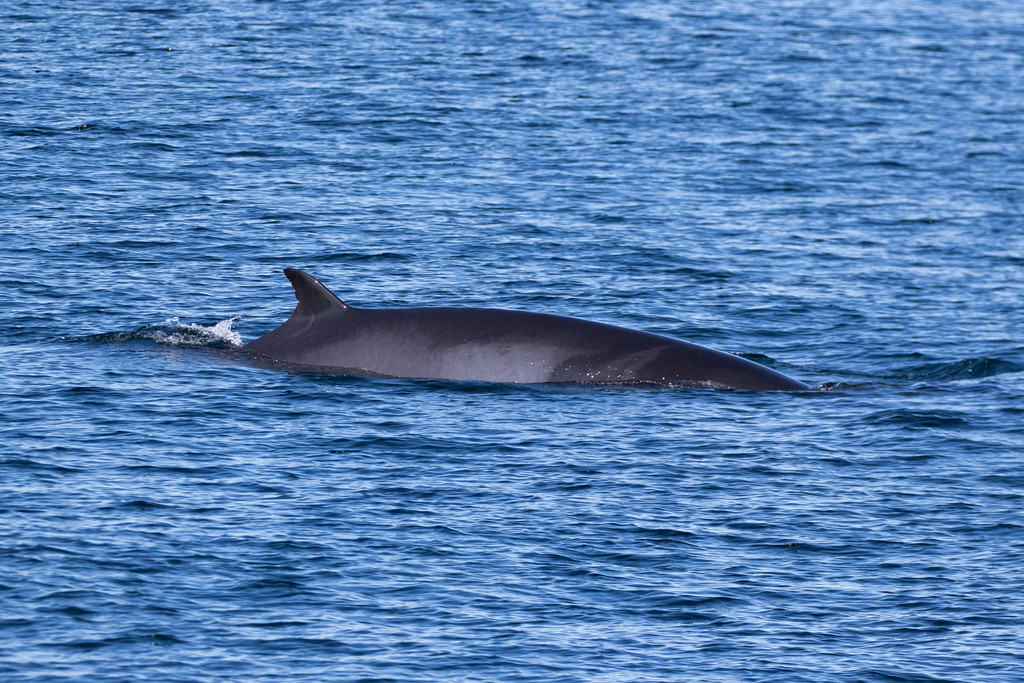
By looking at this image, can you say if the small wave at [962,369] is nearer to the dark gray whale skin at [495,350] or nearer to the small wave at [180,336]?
the dark gray whale skin at [495,350]

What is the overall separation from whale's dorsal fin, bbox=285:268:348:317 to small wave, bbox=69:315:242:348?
6.51 feet

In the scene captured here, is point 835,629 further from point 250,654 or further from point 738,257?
point 738,257

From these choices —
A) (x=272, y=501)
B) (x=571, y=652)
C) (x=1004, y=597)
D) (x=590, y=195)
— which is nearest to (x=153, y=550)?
(x=272, y=501)

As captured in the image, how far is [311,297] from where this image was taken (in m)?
22.5

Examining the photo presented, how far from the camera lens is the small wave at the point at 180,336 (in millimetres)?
24469

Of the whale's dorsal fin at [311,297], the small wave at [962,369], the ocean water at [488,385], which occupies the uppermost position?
the whale's dorsal fin at [311,297]

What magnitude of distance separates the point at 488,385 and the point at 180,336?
18.2 feet

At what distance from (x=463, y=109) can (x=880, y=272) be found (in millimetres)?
16159

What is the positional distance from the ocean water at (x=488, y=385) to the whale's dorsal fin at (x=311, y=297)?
1.01m

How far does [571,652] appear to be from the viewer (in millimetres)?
14062

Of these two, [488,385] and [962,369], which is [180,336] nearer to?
[488,385]

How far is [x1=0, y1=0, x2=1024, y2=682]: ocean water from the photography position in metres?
14.7

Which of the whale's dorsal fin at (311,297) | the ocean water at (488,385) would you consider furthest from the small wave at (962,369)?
the whale's dorsal fin at (311,297)

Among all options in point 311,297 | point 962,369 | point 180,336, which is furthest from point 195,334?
point 962,369
